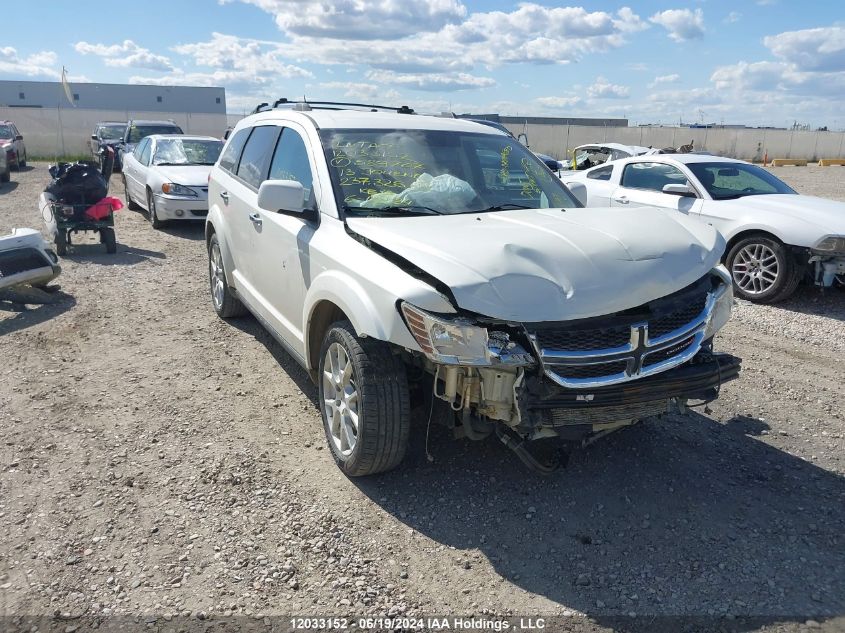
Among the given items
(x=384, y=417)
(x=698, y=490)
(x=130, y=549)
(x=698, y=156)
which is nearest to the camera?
(x=130, y=549)

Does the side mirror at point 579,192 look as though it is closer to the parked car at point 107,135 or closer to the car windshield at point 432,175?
the car windshield at point 432,175

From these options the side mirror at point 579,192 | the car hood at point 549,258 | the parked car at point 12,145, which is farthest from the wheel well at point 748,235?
the parked car at point 12,145

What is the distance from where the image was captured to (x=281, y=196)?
384 cm

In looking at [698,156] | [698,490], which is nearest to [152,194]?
[698,156]

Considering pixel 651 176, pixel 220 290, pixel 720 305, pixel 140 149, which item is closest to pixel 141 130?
pixel 140 149

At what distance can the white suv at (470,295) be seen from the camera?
3021 millimetres

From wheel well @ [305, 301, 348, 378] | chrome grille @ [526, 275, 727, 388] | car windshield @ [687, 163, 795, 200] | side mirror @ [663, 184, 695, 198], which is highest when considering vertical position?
car windshield @ [687, 163, 795, 200]

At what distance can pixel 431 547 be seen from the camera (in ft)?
10.5

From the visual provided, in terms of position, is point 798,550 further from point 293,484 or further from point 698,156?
point 698,156

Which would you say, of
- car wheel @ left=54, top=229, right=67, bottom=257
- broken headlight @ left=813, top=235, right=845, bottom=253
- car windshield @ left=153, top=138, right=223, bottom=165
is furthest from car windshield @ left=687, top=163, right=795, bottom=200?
car wheel @ left=54, top=229, right=67, bottom=257

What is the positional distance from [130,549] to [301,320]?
163 centimetres

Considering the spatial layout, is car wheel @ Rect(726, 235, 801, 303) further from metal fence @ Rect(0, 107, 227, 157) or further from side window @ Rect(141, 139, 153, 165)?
metal fence @ Rect(0, 107, 227, 157)

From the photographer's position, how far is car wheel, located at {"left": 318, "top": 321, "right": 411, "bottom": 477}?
3352mm

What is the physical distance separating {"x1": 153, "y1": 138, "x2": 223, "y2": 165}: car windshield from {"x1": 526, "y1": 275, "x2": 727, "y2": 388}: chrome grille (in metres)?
10.9
